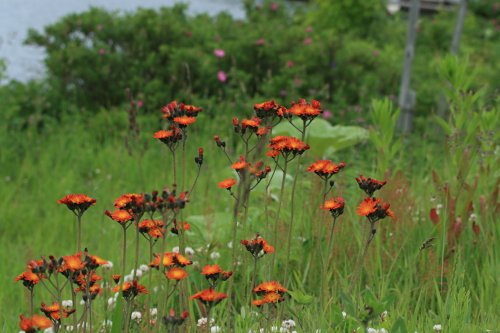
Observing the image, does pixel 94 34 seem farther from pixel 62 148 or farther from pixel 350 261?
pixel 350 261

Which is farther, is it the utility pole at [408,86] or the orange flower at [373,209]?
the utility pole at [408,86]

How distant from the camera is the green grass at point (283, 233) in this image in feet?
7.95

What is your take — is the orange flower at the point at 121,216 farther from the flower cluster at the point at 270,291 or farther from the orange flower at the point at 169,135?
the flower cluster at the point at 270,291

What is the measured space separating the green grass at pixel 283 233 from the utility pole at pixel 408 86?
0.32m

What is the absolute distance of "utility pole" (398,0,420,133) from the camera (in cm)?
565

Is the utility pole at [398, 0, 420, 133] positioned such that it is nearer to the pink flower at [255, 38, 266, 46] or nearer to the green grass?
the green grass

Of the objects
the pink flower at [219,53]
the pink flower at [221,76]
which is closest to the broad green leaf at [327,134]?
the pink flower at [221,76]

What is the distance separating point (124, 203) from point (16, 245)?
2.62 m

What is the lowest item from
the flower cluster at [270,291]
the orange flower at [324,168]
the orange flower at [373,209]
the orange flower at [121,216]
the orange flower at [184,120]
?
the flower cluster at [270,291]

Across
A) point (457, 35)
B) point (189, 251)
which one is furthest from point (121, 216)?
point (457, 35)

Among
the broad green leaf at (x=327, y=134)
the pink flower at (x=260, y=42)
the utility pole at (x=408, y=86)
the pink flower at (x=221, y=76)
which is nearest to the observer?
the broad green leaf at (x=327, y=134)

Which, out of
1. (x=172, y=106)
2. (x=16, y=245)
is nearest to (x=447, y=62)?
(x=172, y=106)

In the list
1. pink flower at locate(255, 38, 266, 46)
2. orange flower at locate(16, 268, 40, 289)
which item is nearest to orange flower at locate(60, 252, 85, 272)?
orange flower at locate(16, 268, 40, 289)

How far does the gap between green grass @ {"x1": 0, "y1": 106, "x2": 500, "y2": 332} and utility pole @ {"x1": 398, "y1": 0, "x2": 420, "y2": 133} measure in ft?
1.04
